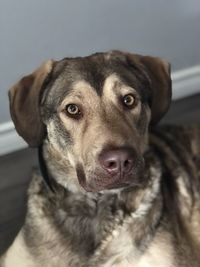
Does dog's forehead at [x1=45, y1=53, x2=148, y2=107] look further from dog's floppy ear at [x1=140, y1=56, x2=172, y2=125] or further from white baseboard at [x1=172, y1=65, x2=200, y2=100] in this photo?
white baseboard at [x1=172, y1=65, x2=200, y2=100]

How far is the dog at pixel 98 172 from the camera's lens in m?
1.87

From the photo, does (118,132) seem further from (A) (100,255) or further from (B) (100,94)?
(A) (100,255)

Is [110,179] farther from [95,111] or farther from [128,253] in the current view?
[128,253]

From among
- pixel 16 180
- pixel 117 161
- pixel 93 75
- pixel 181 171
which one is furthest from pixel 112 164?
pixel 16 180

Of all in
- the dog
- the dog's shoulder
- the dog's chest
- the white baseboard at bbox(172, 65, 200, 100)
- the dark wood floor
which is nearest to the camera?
the dog

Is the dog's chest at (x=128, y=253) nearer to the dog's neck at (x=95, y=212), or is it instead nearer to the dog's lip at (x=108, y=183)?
the dog's neck at (x=95, y=212)

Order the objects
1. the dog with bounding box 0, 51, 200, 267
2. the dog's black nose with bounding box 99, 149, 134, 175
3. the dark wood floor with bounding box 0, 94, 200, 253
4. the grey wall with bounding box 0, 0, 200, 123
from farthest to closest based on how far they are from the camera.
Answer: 1. the grey wall with bounding box 0, 0, 200, 123
2. the dark wood floor with bounding box 0, 94, 200, 253
3. the dog with bounding box 0, 51, 200, 267
4. the dog's black nose with bounding box 99, 149, 134, 175

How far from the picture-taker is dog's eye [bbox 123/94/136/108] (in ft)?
6.34

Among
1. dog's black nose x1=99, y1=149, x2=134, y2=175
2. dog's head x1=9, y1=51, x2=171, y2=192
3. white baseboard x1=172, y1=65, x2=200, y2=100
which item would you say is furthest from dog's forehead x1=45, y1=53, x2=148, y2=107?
white baseboard x1=172, y1=65, x2=200, y2=100

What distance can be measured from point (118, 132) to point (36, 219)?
508 mm

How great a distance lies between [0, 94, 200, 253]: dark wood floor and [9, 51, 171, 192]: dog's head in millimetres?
754

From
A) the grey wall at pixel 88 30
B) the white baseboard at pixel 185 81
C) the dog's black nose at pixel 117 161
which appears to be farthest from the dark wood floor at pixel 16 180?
the dog's black nose at pixel 117 161

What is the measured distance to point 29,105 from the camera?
6.41ft

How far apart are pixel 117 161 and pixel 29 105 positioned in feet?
1.26
